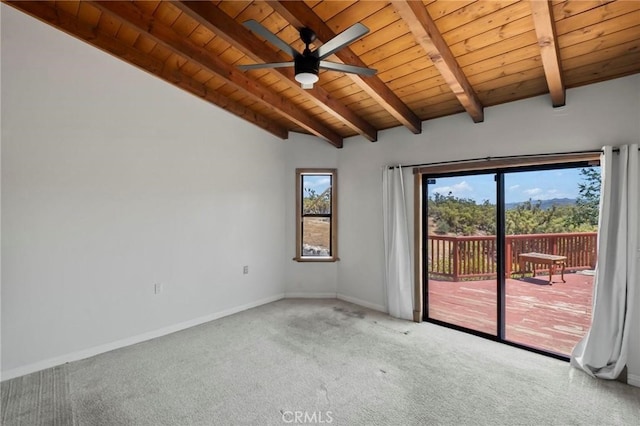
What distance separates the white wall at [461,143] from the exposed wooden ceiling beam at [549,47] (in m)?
0.23

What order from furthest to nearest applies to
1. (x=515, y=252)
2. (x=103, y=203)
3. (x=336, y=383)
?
→ 1. (x=515, y=252)
2. (x=103, y=203)
3. (x=336, y=383)

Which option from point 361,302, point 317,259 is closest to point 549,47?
point 361,302

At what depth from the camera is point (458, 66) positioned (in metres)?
2.74

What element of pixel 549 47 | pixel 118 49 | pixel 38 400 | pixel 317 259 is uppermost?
pixel 118 49

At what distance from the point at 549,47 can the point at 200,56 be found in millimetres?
3020

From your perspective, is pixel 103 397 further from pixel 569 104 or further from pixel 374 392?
pixel 569 104

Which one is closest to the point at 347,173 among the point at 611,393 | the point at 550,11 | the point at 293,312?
the point at 293,312

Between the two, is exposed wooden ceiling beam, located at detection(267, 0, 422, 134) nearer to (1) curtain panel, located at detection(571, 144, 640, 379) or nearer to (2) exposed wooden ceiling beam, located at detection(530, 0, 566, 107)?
(2) exposed wooden ceiling beam, located at detection(530, 0, 566, 107)

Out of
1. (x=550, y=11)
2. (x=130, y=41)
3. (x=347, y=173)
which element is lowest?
(x=347, y=173)

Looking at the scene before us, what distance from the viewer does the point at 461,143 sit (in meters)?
3.53

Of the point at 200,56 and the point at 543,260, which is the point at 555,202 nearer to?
the point at 543,260

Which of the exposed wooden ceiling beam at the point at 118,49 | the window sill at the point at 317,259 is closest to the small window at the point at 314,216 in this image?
the window sill at the point at 317,259

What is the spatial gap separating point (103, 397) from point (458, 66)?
4092 millimetres

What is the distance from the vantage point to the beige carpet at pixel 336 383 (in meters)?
2.12
